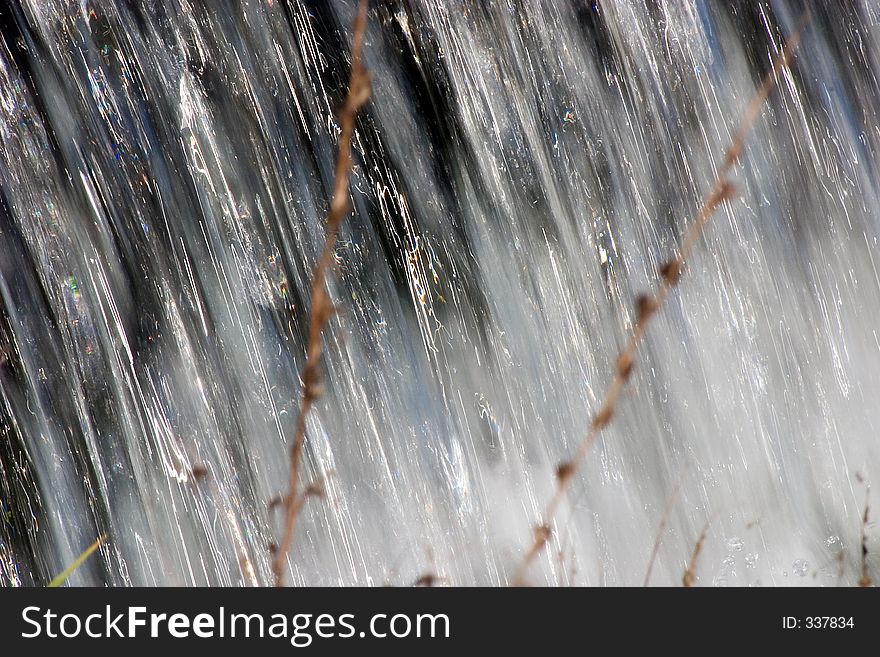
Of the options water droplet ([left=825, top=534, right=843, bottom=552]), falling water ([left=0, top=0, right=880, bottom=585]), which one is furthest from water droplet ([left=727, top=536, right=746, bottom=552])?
water droplet ([left=825, top=534, right=843, bottom=552])

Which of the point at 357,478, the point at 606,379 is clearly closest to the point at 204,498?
the point at 357,478

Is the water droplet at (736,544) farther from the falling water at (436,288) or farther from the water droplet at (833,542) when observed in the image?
the water droplet at (833,542)

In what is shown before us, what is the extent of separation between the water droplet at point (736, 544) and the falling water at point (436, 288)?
0.03 ft

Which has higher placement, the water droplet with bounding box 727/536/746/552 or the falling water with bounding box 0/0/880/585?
the falling water with bounding box 0/0/880/585

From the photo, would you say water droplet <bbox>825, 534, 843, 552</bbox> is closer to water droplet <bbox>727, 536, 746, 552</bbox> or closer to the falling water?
the falling water

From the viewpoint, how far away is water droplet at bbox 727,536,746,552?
10.3ft

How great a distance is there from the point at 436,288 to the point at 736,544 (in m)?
1.77

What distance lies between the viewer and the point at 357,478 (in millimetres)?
2779

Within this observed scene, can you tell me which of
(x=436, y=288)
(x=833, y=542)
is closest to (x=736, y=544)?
(x=833, y=542)

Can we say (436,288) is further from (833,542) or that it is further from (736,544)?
(833,542)

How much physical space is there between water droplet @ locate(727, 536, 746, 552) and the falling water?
0.4 inches

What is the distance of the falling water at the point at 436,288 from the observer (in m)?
2.43
